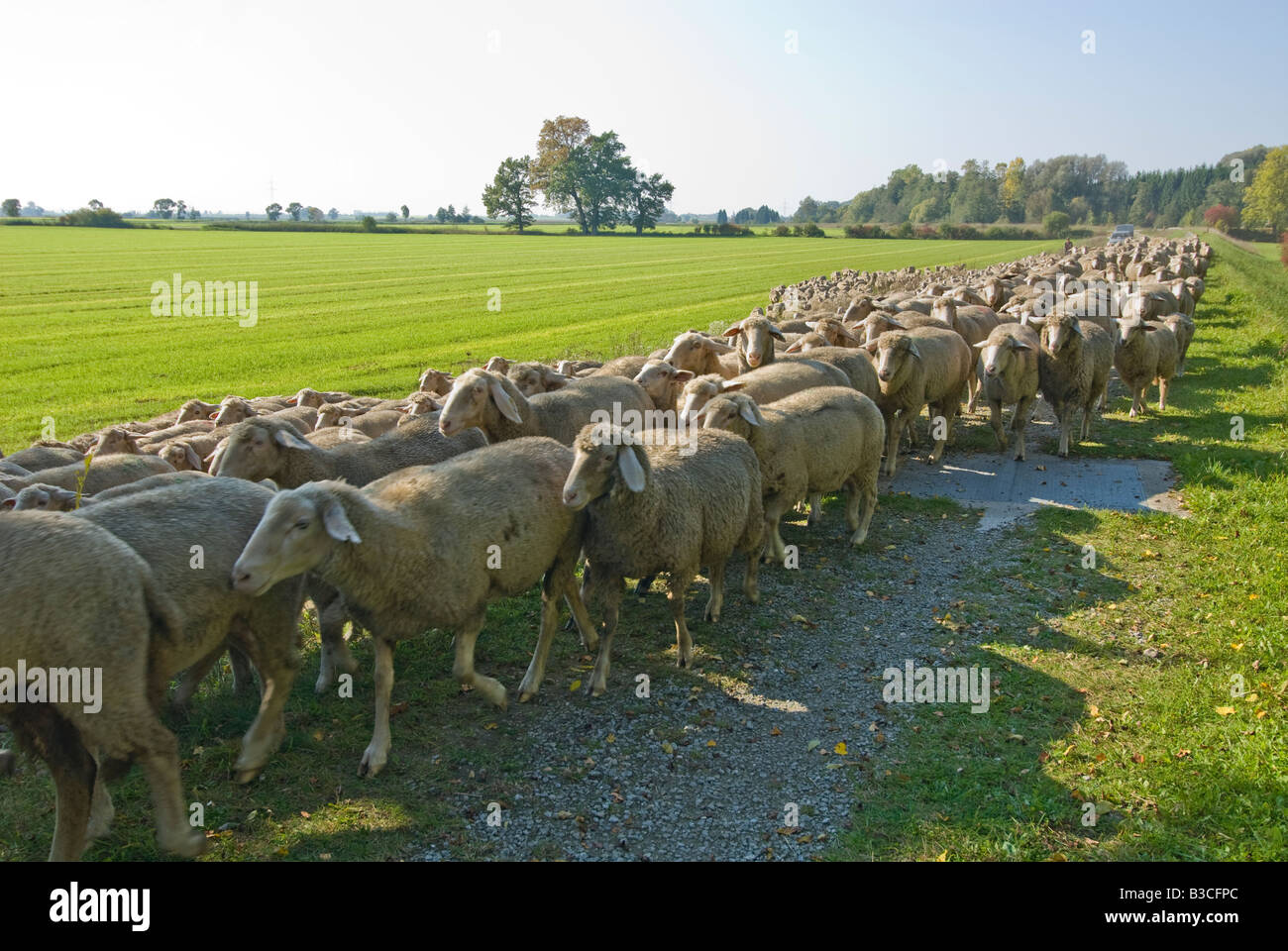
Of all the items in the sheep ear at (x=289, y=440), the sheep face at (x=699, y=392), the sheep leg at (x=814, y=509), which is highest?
the sheep face at (x=699, y=392)

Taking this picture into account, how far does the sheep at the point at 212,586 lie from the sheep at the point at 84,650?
0.52 ft

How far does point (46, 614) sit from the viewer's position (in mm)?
4473

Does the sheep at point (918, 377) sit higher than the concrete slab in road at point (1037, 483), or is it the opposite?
the sheep at point (918, 377)

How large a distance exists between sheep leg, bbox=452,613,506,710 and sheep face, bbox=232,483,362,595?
46.9 inches

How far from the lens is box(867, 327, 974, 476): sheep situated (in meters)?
12.7

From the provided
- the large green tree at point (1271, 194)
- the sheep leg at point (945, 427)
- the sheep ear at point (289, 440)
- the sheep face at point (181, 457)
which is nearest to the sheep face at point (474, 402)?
the sheep ear at point (289, 440)

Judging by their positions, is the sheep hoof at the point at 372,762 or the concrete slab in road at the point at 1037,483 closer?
the sheep hoof at the point at 372,762

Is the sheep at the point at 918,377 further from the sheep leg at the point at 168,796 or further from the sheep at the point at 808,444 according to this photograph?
the sheep leg at the point at 168,796

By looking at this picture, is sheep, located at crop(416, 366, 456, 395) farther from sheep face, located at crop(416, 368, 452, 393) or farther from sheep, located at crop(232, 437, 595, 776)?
sheep, located at crop(232, 437, 595, 776)

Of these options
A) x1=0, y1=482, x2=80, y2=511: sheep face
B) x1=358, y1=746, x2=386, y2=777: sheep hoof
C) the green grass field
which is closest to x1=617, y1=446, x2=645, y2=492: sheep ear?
x1=358, y1=746, x2=386, y2=777: sheep hoof

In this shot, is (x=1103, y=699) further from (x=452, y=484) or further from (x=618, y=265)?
(x=618, y=265)

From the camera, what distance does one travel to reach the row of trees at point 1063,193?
115812 millimetres

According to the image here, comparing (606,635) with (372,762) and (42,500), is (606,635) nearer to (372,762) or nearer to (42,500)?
(372,762)

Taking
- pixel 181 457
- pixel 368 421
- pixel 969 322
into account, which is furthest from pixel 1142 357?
pixel 181 457
